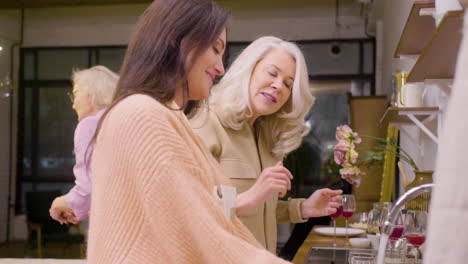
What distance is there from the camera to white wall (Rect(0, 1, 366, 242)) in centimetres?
855

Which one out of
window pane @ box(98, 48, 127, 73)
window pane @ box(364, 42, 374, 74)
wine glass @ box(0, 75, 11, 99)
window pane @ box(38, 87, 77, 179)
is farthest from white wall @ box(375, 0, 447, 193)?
wine glass @ box(0, 75, 11, 99)

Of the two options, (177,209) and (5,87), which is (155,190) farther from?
(5,87)

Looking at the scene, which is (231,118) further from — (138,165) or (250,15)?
(250,15)

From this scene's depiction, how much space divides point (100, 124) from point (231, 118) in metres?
1.05

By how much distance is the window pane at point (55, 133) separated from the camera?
9.26 metres

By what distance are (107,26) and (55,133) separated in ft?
5.99

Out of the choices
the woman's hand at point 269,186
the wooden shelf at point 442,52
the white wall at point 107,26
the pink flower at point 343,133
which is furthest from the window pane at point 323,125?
the woman's hand at point 269,186

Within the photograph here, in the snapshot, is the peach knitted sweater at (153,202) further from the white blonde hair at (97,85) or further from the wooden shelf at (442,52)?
the white blonde hair at (97,85)

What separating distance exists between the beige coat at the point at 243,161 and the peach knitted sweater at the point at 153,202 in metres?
1.05

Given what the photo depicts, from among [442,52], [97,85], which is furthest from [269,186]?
[97,85]

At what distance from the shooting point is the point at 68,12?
9062 millimetres

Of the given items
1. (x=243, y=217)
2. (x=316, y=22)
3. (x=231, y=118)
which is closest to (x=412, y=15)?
(x=231, y=118)

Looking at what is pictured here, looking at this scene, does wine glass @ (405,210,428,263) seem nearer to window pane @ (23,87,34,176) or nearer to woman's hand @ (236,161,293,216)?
woman's hand @ (236,161,293,216)

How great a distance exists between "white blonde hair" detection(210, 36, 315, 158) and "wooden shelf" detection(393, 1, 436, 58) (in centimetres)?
40
